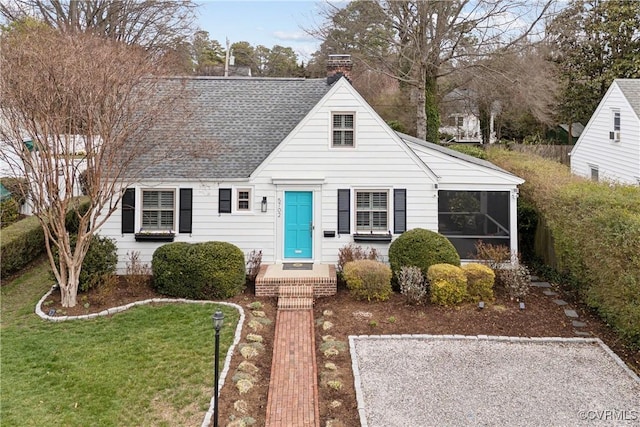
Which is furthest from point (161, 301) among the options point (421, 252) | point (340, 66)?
point (340, 66)

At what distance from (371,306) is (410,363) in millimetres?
2785

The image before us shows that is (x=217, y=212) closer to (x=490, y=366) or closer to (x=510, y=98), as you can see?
(x=490, y=366)

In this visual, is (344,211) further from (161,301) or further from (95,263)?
(95,263)

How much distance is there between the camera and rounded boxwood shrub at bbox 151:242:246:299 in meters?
11.6

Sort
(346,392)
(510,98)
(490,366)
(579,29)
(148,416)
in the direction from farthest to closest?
(579,29) < (510,98) < (490,366) < (346,392) < (148,416)

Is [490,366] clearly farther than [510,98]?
No

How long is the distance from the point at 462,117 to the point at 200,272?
110 ft

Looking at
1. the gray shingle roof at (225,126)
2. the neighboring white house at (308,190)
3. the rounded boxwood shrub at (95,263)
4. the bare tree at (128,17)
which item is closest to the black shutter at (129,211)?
the neighboring white house at (308,190)

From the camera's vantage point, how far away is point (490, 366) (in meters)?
8.43

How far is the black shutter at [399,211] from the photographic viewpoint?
44.1 feet

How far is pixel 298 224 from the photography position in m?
13.6

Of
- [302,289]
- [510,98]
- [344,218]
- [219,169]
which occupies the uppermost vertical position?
[510,98]

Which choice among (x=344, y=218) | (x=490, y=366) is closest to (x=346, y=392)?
(x=490, y=366)

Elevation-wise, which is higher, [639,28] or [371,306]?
[639,28]
